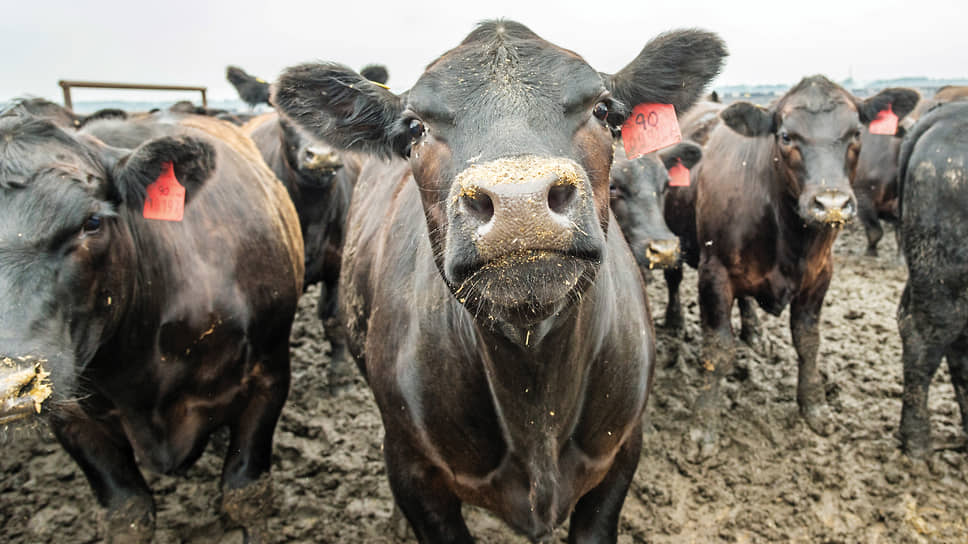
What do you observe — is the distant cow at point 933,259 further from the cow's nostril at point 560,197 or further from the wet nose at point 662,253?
the cow's nostril at point 560,197

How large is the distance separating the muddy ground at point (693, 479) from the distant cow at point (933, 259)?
349 millimetres

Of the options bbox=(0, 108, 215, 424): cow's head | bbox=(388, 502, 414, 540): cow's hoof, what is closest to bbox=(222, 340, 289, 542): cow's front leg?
bbox=(388, 502, 414, 540): cow's hoof

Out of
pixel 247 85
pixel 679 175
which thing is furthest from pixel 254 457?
pixel 247 85

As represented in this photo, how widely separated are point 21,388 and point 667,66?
2.39 m

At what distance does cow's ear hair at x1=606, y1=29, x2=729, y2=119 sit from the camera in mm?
2188

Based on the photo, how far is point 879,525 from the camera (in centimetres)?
328

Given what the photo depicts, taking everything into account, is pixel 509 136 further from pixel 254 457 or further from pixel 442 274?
pixel 254 457

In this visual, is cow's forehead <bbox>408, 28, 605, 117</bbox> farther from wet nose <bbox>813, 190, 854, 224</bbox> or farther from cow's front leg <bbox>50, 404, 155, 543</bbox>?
wet nose <bbox>813, 190, 854, 224</bbox>

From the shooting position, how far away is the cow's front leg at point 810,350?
4.26m

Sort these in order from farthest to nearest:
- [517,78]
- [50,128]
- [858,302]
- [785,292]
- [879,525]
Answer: [858,302] < [785,292] < [879,525] < [50,128] < [517,78]

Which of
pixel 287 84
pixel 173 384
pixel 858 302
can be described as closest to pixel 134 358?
pixel 173 384

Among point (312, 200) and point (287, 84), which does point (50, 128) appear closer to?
point (287, 84)

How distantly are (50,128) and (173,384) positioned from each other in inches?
46.0

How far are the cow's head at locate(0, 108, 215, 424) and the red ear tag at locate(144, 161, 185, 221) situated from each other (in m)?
0.04
